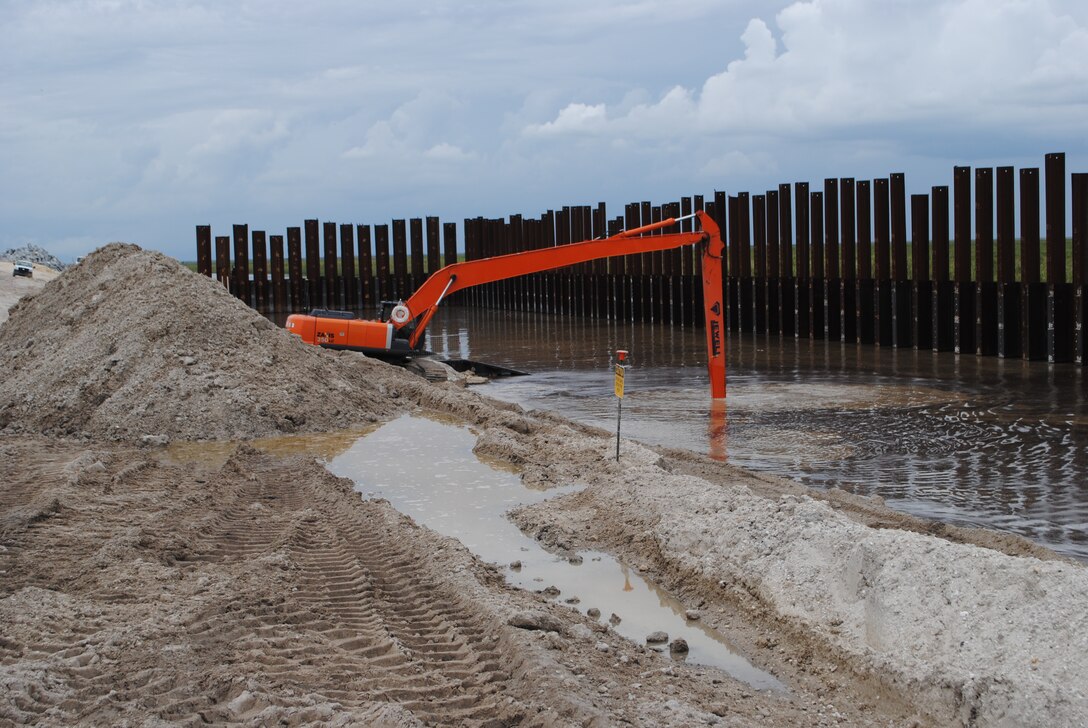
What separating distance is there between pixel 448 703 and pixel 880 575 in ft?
7.96

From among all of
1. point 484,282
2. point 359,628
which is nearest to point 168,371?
point 484,282

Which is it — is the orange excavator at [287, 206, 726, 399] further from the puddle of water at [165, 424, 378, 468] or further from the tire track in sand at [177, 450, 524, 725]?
the tire track in sand at [177, 450, 524, 725]

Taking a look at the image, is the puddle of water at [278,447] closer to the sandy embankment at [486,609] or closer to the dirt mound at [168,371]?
the dirt mound at [168,371]

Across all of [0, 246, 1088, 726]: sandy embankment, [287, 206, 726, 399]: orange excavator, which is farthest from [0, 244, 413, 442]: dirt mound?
[0, 246, 1088, 726]: sandy embankment

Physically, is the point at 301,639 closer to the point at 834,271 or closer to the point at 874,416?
the point at 874,416

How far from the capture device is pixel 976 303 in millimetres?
20047

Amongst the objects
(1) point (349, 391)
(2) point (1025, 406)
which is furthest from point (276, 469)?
(2) point (1025, 406)

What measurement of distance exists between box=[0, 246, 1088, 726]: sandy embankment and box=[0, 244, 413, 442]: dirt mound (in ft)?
7.69

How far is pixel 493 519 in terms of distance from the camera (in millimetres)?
9023

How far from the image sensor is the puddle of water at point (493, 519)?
6355 mm

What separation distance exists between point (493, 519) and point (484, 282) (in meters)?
10.2

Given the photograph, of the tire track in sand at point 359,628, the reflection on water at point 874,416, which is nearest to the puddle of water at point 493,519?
the tire track in sand at point 359,628

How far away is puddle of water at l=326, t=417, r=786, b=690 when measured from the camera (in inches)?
250

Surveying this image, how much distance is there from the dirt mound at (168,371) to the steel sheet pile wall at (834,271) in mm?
10532
